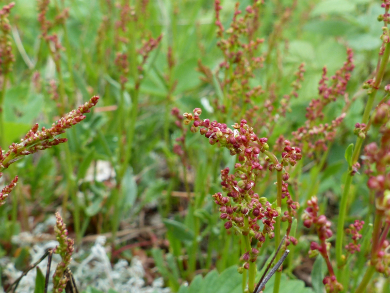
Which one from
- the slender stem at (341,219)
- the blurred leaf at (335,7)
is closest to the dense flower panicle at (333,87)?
the slender stem at (341,219)

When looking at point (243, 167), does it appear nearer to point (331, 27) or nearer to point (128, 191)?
point (128, 191)

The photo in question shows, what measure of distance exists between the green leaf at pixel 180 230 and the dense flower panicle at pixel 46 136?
804 mm

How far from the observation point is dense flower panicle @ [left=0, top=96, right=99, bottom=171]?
0.71 m

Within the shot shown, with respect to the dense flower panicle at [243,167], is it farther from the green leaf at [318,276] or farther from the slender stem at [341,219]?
the green leaf at [318,276]

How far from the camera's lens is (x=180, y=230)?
1508mm

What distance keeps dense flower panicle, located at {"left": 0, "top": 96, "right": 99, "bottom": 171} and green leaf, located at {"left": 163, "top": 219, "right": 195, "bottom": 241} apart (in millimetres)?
804

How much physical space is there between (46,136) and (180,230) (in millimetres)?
881

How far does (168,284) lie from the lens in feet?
5.26

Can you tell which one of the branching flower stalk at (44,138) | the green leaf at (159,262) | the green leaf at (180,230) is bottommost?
the green leaf at (159,262)

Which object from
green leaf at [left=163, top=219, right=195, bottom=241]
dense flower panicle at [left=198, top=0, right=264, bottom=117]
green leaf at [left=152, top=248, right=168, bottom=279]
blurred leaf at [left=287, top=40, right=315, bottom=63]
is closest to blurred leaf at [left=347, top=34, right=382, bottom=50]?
blurred leaf at [left=287, top=40, right=315, bottom=63]

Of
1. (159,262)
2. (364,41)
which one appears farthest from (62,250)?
(364,41)

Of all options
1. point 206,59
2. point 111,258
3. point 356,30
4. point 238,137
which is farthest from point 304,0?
point 238,137

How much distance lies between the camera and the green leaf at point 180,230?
1.48m

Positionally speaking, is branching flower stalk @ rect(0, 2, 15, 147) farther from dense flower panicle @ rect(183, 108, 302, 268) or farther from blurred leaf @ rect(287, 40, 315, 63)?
blurred leaf @ rect(287, 40, 315, 63)
